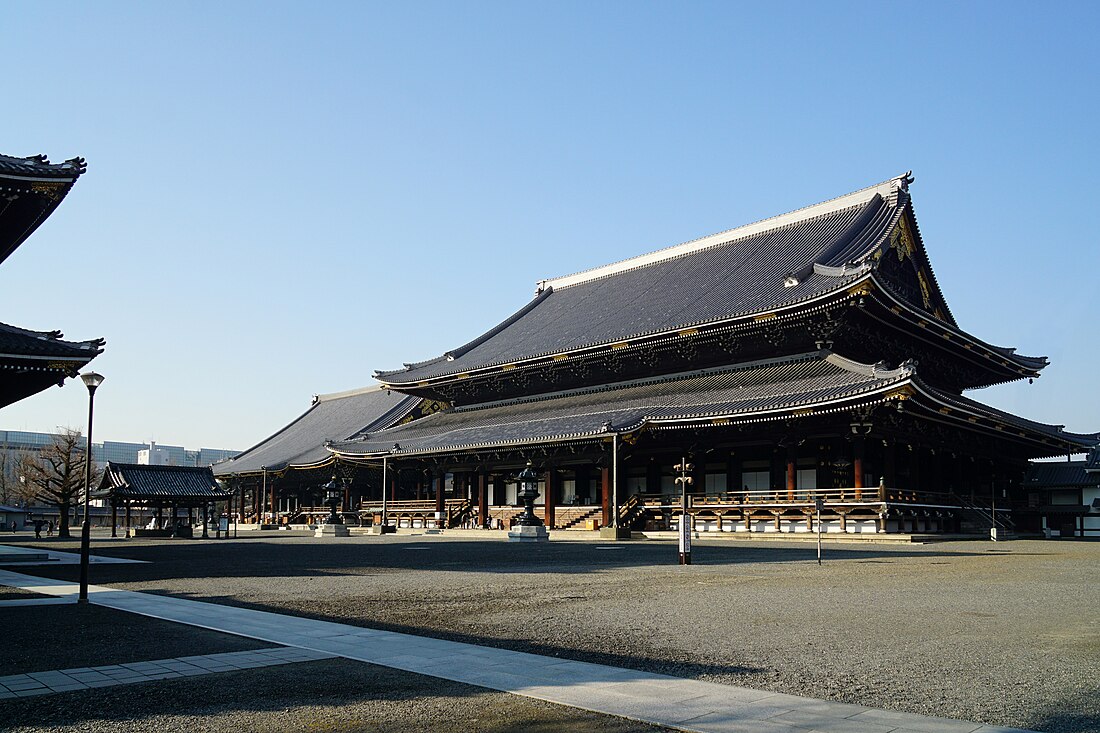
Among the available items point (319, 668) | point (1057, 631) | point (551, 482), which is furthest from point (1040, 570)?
point (551, 482)

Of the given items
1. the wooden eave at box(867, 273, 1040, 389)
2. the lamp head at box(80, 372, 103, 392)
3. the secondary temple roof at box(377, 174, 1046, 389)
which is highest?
the secondary temple roof at box(377, 174, 1046, 389)

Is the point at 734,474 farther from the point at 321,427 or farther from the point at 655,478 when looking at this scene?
the point at 321,427

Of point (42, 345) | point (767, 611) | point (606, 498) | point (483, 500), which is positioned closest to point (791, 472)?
point (606, 498)

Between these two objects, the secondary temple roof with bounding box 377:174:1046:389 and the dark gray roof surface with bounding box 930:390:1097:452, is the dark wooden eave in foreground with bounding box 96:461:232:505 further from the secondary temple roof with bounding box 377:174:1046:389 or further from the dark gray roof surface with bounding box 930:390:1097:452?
the dark gray roof surface with bounding box 930:390:1097:452

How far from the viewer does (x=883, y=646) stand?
984 cm

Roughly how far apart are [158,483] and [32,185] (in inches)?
1017

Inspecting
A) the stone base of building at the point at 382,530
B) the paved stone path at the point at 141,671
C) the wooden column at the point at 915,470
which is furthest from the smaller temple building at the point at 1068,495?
the paved stone path at the point at 141,671

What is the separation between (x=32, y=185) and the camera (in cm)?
2045

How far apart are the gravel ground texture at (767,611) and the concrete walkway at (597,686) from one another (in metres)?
0.42

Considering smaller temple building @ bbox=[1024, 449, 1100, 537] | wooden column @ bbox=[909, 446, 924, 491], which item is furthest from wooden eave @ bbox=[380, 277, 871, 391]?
smaller temple building @ bbox=[1024, 449, 1100, 537]

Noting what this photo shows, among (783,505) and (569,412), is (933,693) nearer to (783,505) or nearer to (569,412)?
(783,505)

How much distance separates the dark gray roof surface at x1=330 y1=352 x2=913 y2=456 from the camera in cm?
3519

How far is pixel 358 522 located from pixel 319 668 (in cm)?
4949

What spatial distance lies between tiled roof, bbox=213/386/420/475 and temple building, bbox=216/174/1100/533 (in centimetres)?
719
